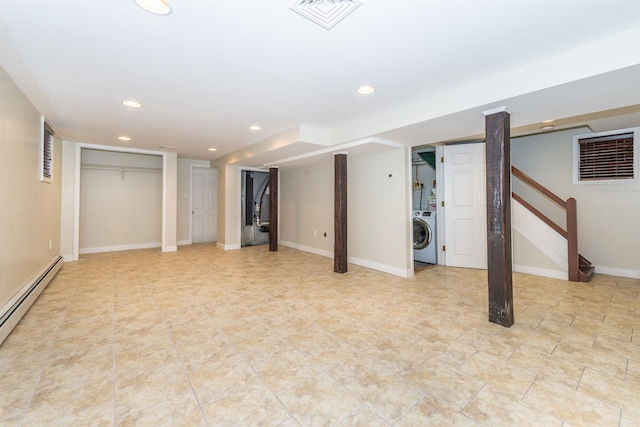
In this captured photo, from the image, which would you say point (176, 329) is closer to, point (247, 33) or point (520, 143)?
point (247, 33)

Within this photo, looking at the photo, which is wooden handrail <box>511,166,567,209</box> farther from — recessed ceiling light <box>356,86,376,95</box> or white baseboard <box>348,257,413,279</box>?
recessed ceiling light <box>356,86,376,95</box>

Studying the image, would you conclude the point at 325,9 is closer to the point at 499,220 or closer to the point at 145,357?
the point at 499,220

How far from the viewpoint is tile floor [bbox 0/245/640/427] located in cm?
146

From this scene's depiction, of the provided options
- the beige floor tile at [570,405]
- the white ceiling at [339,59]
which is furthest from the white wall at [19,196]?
the beige floor tile at [570,405]

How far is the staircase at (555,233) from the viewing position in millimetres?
3811

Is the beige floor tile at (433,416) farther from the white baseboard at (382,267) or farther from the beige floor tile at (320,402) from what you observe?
the white baseboard at (382,267)

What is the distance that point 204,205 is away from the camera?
24.1 feet

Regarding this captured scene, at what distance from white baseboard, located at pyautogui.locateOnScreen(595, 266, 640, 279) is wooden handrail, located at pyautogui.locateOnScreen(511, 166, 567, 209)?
128cm

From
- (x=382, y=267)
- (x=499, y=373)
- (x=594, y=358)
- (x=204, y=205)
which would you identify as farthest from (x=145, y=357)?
(x=204, y=205)

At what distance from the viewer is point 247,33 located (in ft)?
5.87

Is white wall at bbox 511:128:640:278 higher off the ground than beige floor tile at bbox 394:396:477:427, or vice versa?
white wall at bbox 511:128:640:278

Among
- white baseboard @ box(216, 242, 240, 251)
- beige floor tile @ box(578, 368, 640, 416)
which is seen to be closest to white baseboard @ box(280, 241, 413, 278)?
white baseboard @ box(216, 242, 240, 251)

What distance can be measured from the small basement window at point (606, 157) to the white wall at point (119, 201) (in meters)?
8.49

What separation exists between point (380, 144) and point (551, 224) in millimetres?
2879
